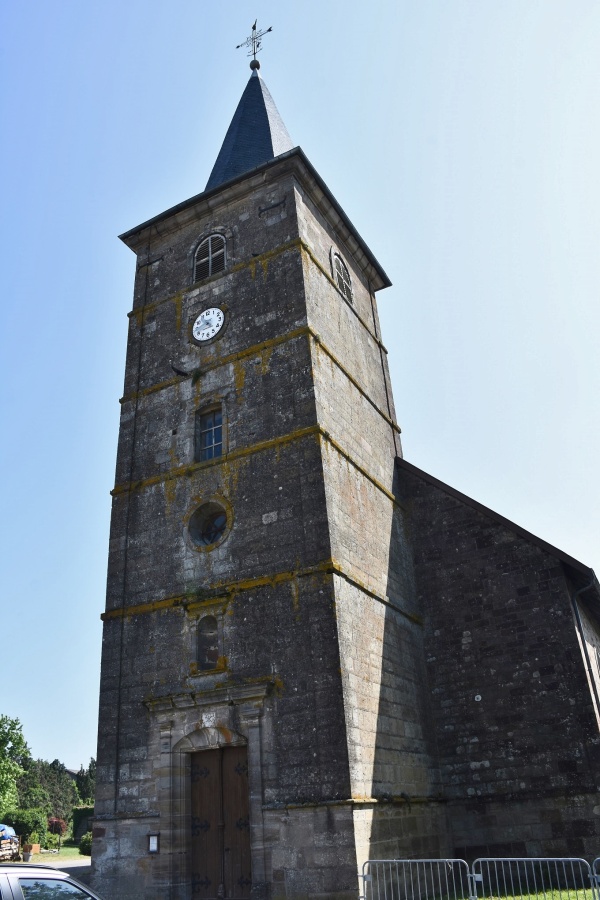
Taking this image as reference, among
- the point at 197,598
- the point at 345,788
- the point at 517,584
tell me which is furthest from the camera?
the point at 517,584

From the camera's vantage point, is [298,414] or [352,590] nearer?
[352,590]

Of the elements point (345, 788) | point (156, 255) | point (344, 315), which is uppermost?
point (156, 255)

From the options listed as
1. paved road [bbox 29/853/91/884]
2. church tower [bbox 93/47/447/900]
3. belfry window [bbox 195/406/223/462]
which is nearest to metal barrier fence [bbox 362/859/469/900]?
church tower [bbox 93/47/447/900]

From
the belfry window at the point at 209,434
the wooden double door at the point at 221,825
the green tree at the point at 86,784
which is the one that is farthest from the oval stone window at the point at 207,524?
the green tree at the point at 86,784

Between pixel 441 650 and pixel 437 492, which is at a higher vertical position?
pixel 437 492

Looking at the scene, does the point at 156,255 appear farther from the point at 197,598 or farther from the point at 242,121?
the point at 197,598

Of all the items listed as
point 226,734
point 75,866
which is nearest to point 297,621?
point 226,734

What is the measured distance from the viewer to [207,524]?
13.7m

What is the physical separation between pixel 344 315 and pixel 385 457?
11.1ft

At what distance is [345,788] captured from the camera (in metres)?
10.2

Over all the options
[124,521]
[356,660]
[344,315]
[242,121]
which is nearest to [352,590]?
[356,660]

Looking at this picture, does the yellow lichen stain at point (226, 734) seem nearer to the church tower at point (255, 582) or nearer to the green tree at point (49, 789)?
the church tower at point (255, 582)

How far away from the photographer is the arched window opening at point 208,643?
12.3 metres

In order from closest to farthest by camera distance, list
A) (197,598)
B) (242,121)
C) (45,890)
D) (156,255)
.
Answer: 1. (45,890)
2. (197,598)
3. (156,255)
4. (242,121)
